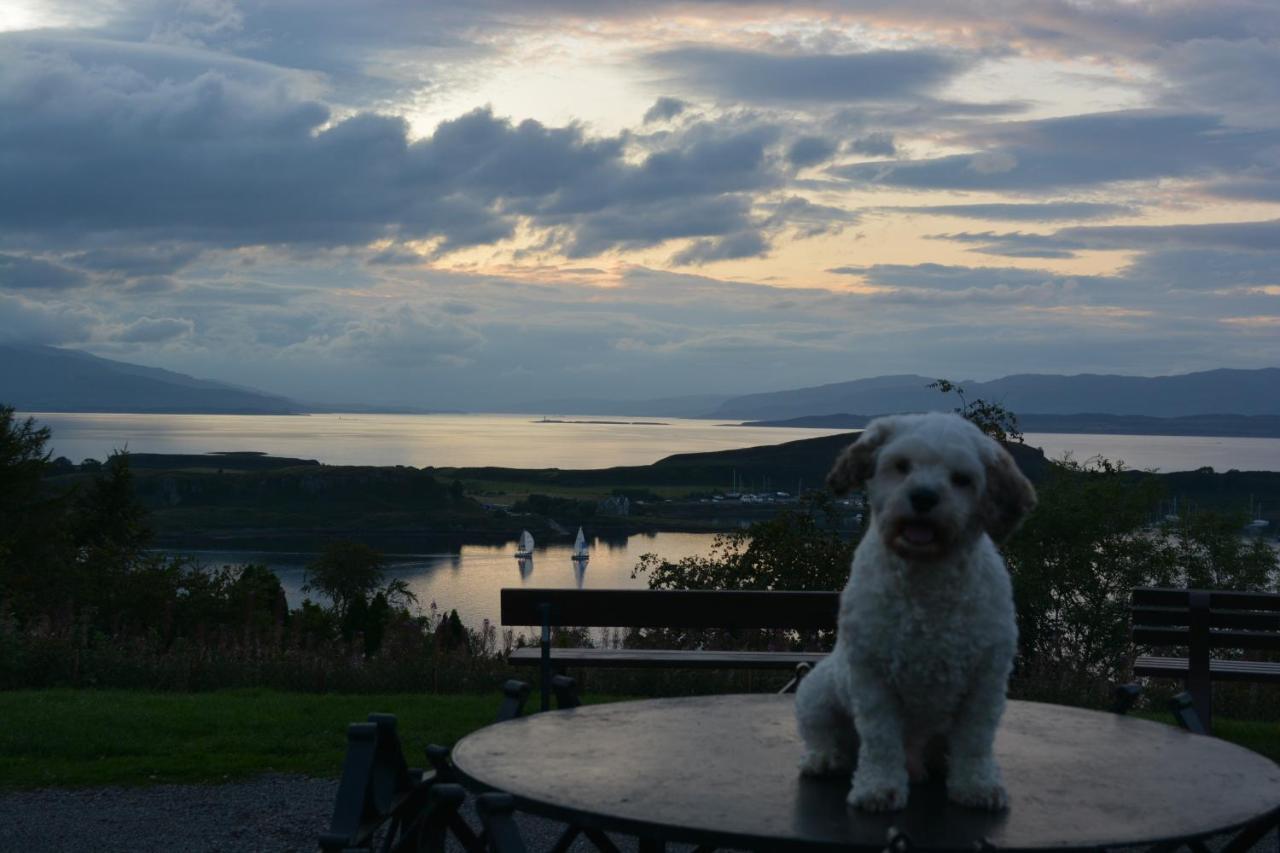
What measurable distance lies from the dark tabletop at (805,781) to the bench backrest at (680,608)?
3.16 m

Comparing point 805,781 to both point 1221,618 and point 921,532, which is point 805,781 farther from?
point 1221,618

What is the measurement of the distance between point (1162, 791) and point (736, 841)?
4.37ft

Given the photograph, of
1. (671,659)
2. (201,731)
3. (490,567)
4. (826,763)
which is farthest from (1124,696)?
(490,567)

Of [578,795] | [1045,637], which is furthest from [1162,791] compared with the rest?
[1045,637]

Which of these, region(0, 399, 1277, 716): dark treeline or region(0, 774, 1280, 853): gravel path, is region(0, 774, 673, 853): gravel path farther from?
region(0, 399, 1277, 716): dark treeline

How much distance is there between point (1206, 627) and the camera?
8.66 m

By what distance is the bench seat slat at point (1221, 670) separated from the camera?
883 cm

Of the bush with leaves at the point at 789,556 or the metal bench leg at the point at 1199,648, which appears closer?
the metal bench leg at the point at 1199,648

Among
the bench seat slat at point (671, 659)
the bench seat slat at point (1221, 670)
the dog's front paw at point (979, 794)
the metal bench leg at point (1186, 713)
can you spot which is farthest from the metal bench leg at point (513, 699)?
the bench seat slat at point (1221, 670)

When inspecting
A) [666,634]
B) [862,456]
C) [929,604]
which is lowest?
[666,634]

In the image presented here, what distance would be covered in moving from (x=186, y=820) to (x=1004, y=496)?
6.03m

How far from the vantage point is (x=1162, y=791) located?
360cm

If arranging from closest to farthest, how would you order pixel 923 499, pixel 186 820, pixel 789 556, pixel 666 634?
1. pixel 923 499
2. pixel 186 820
3. pixel 666 634
4. pixel 789 556

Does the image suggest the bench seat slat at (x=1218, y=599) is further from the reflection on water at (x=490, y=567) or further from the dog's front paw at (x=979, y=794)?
the reflection on water at (x=490, y=567)
